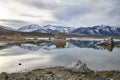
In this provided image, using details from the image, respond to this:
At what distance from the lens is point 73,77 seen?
66.2ft

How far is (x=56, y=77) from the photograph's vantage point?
66.6ft

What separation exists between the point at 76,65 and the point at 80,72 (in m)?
0.97

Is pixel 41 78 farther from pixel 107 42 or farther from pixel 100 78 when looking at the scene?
pixel 107 42

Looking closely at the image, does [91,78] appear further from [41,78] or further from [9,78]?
[9,78]

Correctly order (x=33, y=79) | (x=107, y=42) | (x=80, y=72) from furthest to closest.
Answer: (x=107, y=42) → (x=80, y=72) → (x=33, y=79)

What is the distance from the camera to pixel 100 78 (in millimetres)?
20109

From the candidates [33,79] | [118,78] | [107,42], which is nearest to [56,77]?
[33,79]

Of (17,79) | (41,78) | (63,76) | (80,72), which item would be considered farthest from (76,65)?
(17,79)

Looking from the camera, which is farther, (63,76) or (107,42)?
(107,42)

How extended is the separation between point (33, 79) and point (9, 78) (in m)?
2.43

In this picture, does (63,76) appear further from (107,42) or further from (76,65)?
(107,42)

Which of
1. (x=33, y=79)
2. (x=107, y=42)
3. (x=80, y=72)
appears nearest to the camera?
(x=33, y=79)

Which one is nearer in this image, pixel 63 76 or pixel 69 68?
pixel 63 76

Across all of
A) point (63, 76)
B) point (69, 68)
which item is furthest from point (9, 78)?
point (69, 68)
